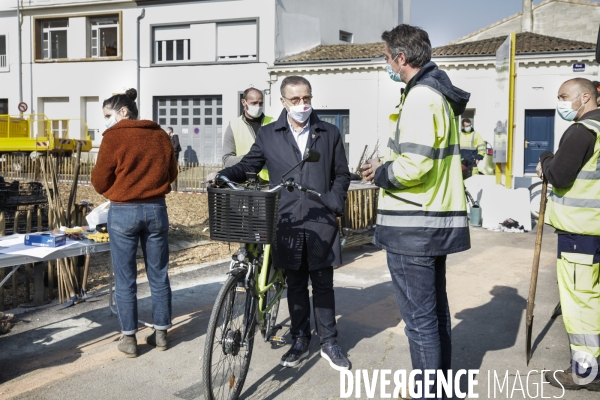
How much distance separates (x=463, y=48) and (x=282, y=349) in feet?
73.4

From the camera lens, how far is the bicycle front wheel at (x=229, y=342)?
3.82 m

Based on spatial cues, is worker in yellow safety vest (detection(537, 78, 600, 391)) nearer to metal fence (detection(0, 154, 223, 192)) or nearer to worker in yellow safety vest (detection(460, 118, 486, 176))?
worker in yellow safety vest (detection(460, 118, 486, 176))

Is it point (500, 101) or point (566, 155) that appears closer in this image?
point (566, 155)

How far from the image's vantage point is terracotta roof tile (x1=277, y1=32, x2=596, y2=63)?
2370cm

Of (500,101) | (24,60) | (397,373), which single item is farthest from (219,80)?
(397,373)

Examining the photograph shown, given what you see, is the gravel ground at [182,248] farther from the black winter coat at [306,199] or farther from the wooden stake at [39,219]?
the wooden stake at [39,219]

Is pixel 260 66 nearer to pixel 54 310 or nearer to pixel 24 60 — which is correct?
pixel 24 60

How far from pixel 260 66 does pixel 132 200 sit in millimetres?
24134

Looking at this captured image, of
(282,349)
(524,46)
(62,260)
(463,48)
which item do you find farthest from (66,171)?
(282,349)

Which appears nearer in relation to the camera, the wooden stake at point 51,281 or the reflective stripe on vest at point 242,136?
the reflective stripe on vest at point 242,136

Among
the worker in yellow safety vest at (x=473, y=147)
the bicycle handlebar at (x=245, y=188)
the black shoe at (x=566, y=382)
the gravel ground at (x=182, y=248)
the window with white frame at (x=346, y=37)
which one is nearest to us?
the bicycle handlebar at (x=245, y=188)

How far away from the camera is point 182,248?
9945 millimetres

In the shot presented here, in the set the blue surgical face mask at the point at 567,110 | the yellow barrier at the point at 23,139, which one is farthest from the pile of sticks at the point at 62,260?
the yellow barrier at the point at 23,139

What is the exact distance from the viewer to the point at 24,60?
32844 millimetres
